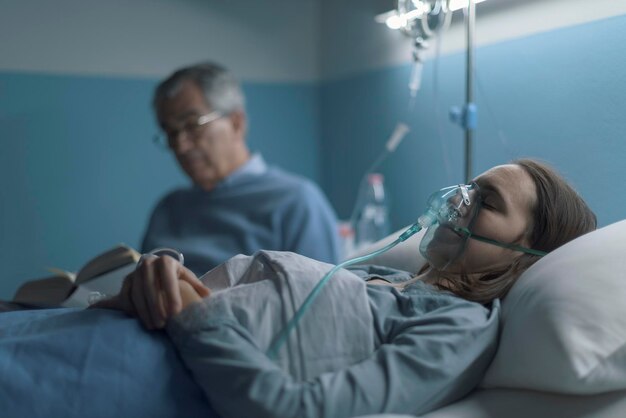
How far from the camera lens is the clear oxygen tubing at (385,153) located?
215cm

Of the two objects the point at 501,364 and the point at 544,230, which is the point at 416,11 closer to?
the point at 544,230

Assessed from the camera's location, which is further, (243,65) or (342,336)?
(243,65)

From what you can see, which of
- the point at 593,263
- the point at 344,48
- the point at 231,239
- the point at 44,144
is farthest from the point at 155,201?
the point at 593,263

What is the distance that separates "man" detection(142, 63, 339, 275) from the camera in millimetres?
2061

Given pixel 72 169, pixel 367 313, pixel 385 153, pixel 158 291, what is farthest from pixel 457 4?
pixel 72 169

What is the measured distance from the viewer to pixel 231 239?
2.08 metres

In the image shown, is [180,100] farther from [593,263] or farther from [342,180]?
[593,263]

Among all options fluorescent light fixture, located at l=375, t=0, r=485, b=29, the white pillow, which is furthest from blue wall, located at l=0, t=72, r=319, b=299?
the white pillow

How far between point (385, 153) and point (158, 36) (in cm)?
96

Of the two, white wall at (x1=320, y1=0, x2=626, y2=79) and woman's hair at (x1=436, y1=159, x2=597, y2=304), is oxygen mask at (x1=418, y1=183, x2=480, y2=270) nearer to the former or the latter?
woman's hair at (x1=436, y1=159, x2=597, y2=304)

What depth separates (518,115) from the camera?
1.56 metres

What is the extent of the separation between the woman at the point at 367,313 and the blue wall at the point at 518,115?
0.16 metres

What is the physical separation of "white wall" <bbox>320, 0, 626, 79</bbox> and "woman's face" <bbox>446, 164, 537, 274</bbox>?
416mm

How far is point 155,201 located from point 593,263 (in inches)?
74.2
